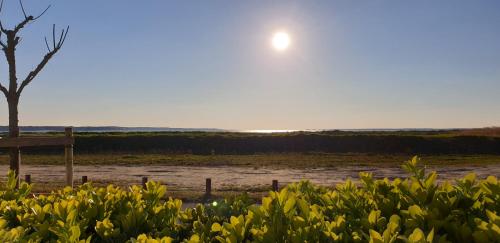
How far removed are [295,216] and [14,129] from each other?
10.9 meters

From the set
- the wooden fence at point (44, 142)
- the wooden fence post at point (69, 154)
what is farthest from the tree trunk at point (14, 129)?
the wooden fence post at point (69, 154)

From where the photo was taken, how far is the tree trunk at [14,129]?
37.9 ft

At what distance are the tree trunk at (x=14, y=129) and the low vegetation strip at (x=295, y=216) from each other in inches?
345

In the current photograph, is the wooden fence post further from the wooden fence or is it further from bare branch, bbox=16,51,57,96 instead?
bare branch, bbox=16,51,57,96

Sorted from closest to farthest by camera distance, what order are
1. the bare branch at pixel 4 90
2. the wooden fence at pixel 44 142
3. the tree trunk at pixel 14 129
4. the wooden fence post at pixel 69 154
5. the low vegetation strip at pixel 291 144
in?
1. the wooden fence at pixel 44 142
2. the tree trunk at pixel 14 129
3. the wooden fence post at pixel 69 154
4. the bare branch at pixel 4 90
5. the low vegetation strip at pixel 291 144

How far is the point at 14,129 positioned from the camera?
11734mm

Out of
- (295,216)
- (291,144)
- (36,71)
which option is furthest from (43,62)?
(291,144)

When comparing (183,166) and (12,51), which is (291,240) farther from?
(183,166)

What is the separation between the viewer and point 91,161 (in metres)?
37.2

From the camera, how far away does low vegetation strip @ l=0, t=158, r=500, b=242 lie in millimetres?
→ 2148

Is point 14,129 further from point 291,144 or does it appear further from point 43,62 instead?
point 291,144

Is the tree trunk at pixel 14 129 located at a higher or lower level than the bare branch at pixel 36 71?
lower

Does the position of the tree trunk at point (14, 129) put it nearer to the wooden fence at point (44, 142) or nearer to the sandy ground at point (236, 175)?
the wooden fence at point (44, 142)

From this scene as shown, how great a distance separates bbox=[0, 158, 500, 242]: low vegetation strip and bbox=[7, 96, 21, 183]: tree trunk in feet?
28.7
